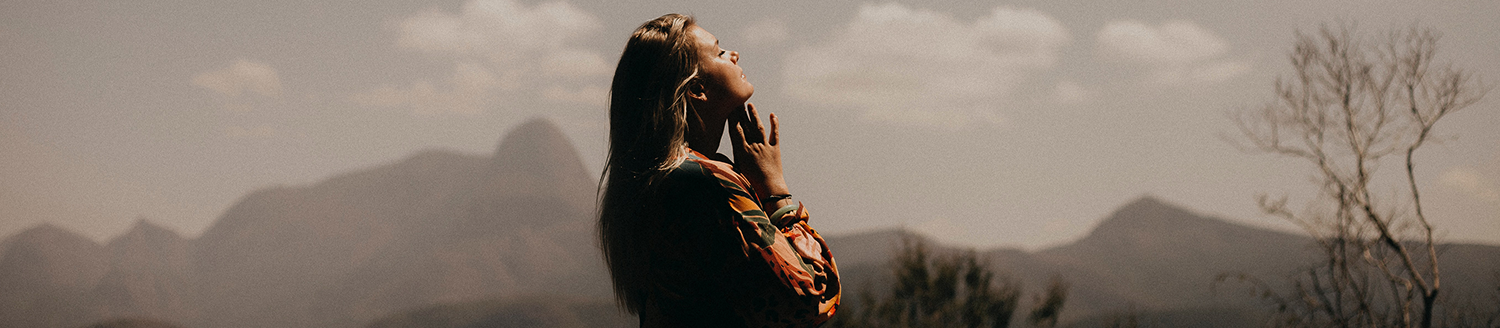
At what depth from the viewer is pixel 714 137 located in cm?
186

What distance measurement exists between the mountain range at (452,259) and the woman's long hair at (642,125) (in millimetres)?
38357

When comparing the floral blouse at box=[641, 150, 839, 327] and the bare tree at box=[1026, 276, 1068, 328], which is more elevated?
the floral blouse at box=[641, 150, 839, 327]

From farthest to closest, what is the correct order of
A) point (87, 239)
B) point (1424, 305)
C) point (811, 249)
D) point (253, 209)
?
point (253, 209) → point (87, 239) → point (1424, 305) → point (811, 249)

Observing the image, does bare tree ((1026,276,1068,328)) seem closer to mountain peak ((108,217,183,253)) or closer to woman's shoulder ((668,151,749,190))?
woman's shoulder ((668,151,749,190))

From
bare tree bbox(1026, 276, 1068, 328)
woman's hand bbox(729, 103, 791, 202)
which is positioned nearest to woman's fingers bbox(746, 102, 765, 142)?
woman's hand bbox(729, 103, 791, 202)

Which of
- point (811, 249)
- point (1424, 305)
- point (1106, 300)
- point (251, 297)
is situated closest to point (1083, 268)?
point (1106, 300)

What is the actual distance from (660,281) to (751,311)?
0.69ft

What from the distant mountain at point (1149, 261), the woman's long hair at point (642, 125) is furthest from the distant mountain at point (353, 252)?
the woman's long hair at point (642, 125)

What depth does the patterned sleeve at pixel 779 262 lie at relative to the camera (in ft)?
5.29

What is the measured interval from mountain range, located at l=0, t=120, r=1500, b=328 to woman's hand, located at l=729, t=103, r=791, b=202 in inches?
1506

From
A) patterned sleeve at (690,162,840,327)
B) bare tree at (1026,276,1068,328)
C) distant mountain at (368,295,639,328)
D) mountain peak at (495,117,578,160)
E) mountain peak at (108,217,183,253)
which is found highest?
mountain peak at (495,117,578,160)

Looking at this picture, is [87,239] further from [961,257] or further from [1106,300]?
[1106,300]

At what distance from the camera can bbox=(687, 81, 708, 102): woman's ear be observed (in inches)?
70.4

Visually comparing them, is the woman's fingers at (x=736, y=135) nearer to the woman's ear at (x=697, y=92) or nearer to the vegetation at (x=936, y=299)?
the woman's ear at (x=697, y=92)
